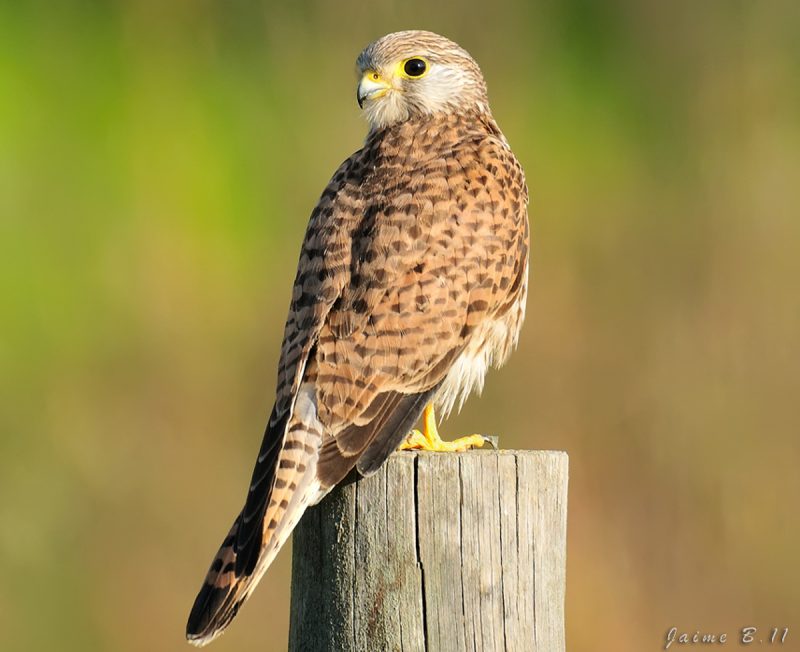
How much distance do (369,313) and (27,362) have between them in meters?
2.97

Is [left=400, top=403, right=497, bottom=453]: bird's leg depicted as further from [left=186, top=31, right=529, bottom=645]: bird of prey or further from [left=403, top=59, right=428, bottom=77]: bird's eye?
[left=403, top=59, right=428, bottom=77]: bird's eye

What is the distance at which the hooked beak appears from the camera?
4660mm

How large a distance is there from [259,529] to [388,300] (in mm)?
772

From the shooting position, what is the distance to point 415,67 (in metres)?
4.72

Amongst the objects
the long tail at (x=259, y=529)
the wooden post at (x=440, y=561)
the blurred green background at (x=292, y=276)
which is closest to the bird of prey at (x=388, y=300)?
the long tail at (x=259, y=529)

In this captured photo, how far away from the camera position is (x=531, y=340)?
620cm

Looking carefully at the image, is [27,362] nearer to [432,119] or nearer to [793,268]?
[432,119]

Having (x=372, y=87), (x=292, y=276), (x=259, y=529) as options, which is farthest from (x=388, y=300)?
(x=292, y=276)

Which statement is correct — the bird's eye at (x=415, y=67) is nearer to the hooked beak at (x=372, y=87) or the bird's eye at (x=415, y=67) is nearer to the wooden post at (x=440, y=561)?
the hooked beak at (x=372, y=87)

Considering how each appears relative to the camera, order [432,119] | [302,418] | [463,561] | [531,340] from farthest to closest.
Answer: [531,340] → [432,119] → [302,418] → [463,561]

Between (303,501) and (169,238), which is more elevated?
(169,238)

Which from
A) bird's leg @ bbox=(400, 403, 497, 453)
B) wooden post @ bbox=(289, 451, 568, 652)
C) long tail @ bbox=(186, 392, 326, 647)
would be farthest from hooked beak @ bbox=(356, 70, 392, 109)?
wooden post @ bbox=(289, 451, 568, 652)

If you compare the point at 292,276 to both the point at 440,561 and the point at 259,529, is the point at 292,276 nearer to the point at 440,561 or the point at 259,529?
the point at 259,529

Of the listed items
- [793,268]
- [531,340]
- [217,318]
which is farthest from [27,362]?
[793,268]
